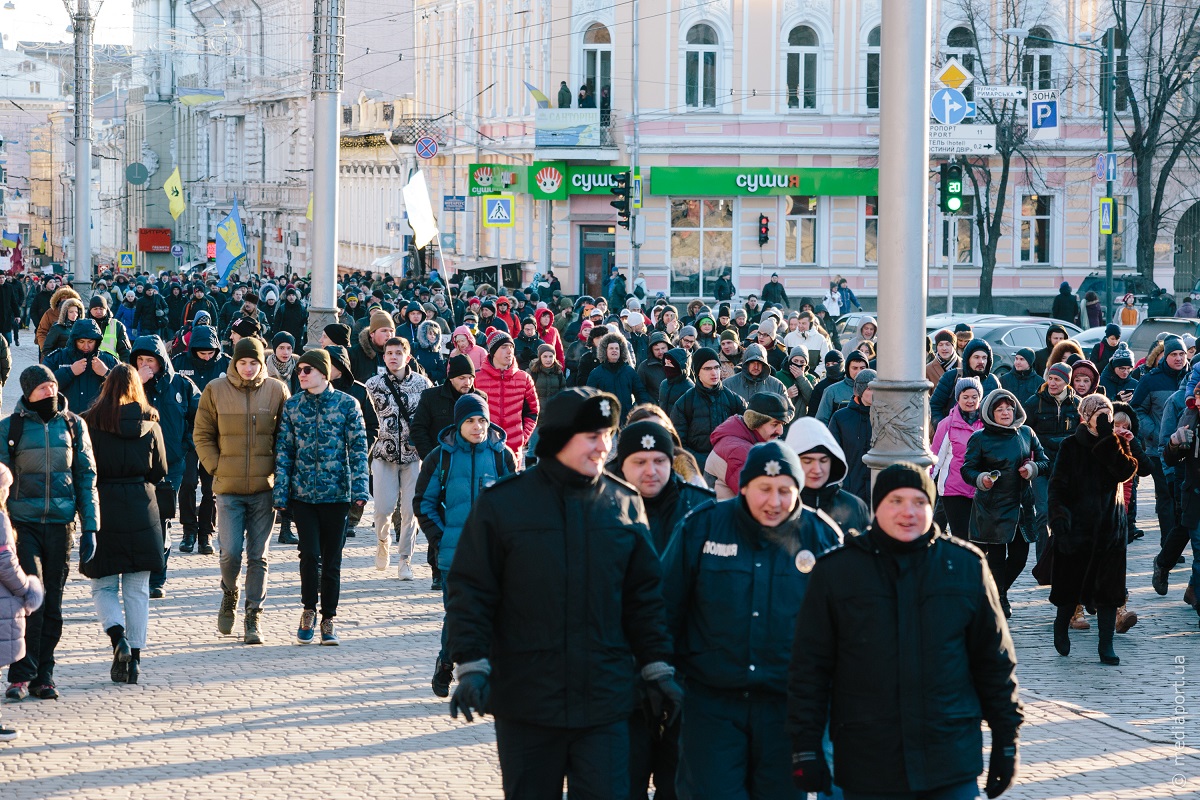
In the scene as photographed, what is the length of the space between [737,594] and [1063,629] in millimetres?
5644

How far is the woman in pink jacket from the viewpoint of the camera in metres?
12.4

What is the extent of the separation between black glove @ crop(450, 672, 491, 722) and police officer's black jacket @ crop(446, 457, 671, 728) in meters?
0.10

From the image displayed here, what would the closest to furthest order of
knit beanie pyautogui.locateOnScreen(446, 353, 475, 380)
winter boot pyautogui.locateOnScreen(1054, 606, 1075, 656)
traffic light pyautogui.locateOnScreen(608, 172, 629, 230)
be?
winter boot pyautogui.locateOnScreen(1054, 606, 1075, 656)
knit beanie pyautogui.locateOnScreen(446, 353, 475, 380)
traffic light pyautogui.locateOnScreen(608, 172, 629, 230)

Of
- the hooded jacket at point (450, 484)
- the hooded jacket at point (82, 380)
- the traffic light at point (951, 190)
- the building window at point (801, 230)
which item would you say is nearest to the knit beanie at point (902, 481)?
the hooded jacket at point (450, 484)

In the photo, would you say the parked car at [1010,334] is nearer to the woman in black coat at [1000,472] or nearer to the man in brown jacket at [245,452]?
the woman in black coat at [1000,472]

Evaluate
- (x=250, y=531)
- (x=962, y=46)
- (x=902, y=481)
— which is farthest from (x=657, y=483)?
(x=962, y=46)

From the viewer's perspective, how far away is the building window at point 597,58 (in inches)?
1906

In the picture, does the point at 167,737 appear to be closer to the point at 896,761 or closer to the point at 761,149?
the point at 896,761

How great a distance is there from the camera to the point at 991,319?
28.9m

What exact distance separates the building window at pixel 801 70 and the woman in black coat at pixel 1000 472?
3659 cm

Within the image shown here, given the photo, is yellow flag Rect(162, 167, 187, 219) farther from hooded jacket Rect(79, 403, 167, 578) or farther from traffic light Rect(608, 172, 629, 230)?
hooded jacket Rect(79, 403, 167, 578)

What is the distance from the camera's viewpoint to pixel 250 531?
11438mm

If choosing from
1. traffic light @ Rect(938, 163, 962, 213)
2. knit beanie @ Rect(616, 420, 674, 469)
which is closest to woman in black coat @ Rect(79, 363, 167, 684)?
knit beanie @ Rect(616, 420, 674, 469)

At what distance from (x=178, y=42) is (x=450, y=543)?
97057 mm
